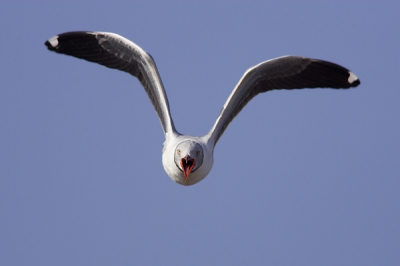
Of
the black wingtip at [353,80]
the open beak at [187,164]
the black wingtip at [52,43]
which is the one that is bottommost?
the open beak at [187,164]

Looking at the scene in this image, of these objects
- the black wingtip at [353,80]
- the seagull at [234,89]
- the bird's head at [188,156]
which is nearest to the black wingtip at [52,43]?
the seagull at [234,89]

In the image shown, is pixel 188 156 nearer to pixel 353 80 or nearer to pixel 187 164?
pixel 187 164

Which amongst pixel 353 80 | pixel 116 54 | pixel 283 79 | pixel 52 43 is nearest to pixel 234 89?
pixel 283 79

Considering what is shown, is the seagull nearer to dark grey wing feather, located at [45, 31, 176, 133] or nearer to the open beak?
dark grey wing feather, located at [45, 31, 176, 133]

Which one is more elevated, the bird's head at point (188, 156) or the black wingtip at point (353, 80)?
the black wingtip at point (353, 80)

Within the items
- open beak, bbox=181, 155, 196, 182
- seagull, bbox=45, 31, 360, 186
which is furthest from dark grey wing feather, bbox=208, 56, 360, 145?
open beak, bbox=181, 155, 196, 182

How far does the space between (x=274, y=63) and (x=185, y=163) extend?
300cm

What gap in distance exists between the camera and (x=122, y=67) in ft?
44.2

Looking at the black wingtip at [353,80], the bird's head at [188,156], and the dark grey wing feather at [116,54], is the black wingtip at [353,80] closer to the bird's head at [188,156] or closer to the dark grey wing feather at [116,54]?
the bird's head at [188,156]

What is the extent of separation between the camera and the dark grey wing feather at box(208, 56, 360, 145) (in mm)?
12656

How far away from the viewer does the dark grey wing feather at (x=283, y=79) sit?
41.5 ft

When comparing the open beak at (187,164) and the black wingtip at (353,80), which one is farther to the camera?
the black wingtip at (353,80)

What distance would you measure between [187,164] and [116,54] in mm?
3392

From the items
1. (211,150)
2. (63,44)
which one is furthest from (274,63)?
(63,44)
